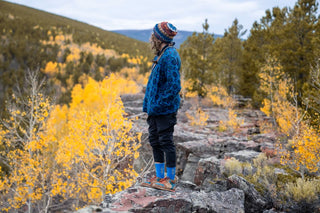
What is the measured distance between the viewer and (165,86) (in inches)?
128

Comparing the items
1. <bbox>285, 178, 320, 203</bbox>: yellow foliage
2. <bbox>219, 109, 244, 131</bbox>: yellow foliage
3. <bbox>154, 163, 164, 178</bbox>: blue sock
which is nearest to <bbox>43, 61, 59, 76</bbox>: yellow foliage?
<bbox>219, 109, 244, 131</bbox>: yellow foliage

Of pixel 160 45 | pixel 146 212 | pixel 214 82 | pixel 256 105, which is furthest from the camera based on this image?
pixel 214 82

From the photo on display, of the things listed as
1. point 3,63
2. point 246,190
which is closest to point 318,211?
point 246,190

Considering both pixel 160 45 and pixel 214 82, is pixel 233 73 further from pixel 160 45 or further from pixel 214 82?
pixel 160 45

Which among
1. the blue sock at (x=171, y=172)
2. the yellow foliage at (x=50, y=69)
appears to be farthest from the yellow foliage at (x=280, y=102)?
the yellow foliage at (x=50, y=69)

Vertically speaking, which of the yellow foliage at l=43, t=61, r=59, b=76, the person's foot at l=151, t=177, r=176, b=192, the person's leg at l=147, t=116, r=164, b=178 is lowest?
the person's foot at l=151, t=177, r=176, b=192

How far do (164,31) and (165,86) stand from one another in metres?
0.78

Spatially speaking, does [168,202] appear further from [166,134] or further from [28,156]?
[28,156]

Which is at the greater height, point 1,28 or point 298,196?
point 1,28

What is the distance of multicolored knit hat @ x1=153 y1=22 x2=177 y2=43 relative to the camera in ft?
10.7

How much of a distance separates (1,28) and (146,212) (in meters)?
83.2

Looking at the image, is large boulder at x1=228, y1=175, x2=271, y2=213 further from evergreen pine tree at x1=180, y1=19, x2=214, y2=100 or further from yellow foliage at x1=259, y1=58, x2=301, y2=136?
evergreen pine tree at x1=180, y1=19, x2=214, y2=100

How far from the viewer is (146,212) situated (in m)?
2.87

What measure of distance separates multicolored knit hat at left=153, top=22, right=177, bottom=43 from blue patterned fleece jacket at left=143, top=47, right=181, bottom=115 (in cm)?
15
